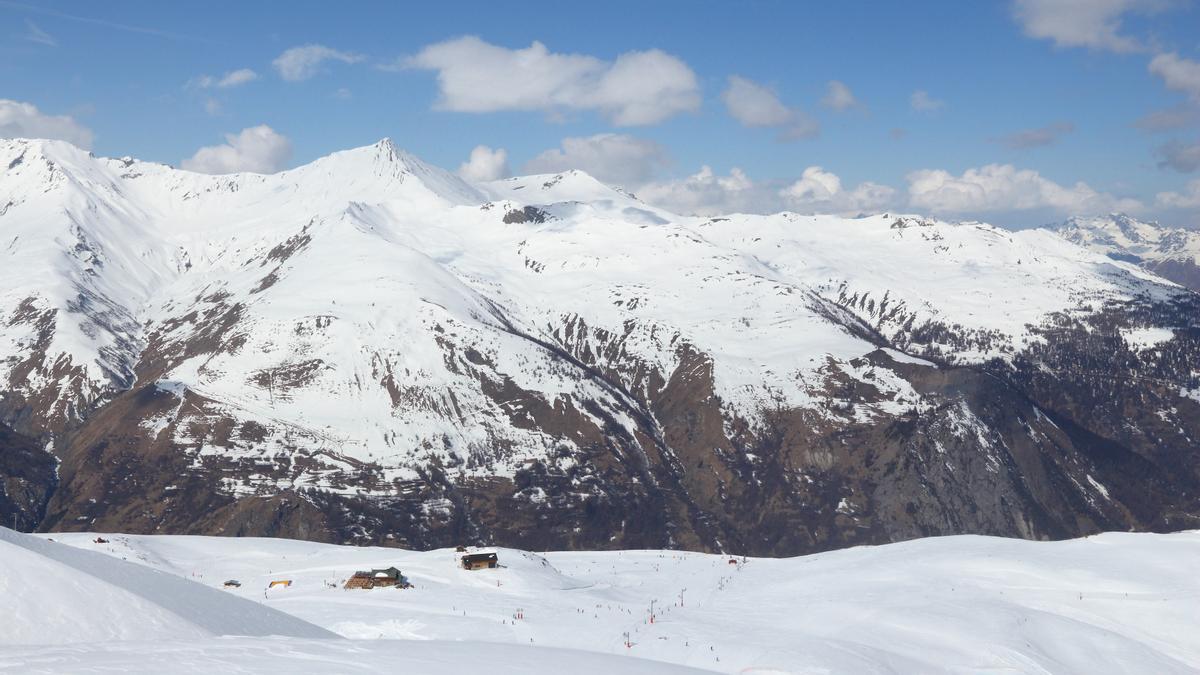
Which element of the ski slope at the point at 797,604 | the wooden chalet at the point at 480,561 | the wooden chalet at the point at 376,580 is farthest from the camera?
the wooden chalet at the point at 480,561

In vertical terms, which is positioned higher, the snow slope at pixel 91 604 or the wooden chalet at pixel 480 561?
the snow slope at pixel 91 604

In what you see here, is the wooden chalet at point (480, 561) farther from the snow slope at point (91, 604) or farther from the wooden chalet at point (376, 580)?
the snow slope at point (91, 604)

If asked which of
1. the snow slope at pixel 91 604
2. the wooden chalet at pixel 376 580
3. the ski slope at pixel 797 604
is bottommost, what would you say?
the ski slope at pixel 797 604

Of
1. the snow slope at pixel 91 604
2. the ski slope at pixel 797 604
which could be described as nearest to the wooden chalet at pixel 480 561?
the ski slope at pixel 797 604

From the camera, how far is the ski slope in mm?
37250

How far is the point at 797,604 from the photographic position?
48.2m

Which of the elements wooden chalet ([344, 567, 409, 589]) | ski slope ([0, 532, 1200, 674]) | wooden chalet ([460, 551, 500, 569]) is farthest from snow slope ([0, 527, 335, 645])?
wooden chalet ([460, 551, 500, 569])

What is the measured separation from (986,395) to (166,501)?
521 ft

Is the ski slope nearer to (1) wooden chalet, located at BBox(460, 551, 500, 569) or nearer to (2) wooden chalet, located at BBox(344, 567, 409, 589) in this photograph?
(1) wooden chalet, located at BBox(460, 551, 500, 569)

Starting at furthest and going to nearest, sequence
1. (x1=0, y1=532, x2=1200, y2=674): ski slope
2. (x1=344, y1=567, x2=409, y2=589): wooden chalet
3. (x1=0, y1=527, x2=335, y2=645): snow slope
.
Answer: (x1=344, y1=567, x2=409, y2=589): wooden chalet, (x1=0, y1=532, x2=1200, y2=674): ski slope, (x1=0, y1=527, x2=335, y2=645): snow slope

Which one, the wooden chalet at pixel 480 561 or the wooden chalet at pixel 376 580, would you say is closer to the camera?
the wooden chalet at pixel 376 580

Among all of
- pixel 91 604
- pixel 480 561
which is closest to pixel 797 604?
pixel 480 561

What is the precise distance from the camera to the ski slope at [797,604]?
1467 inches

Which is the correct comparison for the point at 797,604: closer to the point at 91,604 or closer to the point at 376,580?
the point at 376,580
